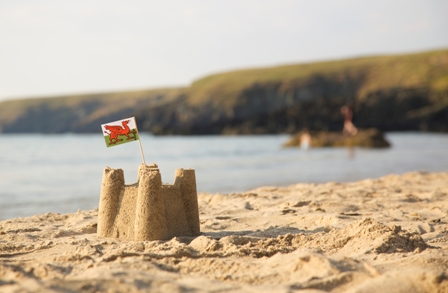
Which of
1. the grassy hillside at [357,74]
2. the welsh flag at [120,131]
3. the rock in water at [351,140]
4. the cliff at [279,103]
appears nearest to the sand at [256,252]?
the welsh flag at [120,131]

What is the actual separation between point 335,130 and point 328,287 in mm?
64961

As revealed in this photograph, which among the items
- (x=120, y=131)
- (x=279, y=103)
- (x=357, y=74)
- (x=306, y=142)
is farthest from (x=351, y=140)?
(x=357, y=74)

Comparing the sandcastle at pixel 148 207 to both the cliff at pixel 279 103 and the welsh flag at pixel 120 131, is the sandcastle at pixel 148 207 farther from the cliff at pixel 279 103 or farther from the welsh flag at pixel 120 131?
the cliff at pixel 279 103

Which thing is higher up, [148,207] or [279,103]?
[279,103]

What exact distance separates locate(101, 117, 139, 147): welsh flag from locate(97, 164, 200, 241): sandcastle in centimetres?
37

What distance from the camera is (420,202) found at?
9.23 metres

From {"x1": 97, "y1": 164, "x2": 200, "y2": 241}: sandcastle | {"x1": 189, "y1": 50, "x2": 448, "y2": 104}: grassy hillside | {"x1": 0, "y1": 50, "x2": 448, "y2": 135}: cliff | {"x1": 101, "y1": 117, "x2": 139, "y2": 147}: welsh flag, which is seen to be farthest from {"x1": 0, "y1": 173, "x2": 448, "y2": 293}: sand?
{"x1": 189, "y1": 50, "x2": 448, "y2": 104}: grassy hillside

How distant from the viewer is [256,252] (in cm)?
551

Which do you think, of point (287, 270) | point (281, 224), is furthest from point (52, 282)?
point (281, 224)

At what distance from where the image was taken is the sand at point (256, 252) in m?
4.24

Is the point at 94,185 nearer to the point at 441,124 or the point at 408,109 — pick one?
the point at 441,124

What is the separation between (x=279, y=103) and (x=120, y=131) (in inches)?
4064

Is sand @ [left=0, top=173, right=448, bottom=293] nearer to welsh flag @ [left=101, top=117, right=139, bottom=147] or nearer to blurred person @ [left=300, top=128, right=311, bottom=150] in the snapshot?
welsh flag @ [left=101, top=117, right=139, bottom=147]

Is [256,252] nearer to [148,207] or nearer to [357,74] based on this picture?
[148,207]
